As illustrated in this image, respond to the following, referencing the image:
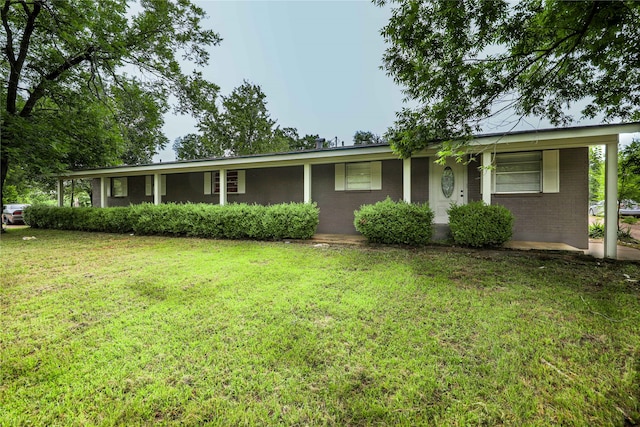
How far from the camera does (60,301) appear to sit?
348 cm

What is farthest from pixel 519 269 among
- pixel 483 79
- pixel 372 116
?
pixel 372 116

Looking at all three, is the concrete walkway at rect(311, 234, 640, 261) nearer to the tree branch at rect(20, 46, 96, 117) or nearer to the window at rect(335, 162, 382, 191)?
the window at rect(335, 162, 382, 191)

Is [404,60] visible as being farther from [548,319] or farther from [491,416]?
[491,416]

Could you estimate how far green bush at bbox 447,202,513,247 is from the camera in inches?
248

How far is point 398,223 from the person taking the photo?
699cm

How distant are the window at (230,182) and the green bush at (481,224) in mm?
8457

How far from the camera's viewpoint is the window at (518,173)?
7.32m

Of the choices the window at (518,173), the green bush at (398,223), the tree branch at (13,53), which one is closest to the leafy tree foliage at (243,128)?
the tree branch at (13,53)

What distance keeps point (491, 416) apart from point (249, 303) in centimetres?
266

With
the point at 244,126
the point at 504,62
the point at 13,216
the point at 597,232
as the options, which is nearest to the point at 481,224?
the point at 504,62

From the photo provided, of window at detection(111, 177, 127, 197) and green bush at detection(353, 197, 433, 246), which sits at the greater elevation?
window at detection(111, 177, 127, 197)

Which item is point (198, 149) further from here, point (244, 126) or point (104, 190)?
point (104, 190)

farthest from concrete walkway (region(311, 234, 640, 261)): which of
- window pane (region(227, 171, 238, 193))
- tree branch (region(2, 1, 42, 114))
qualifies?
tree branch (region(2, 1, 42, 114))

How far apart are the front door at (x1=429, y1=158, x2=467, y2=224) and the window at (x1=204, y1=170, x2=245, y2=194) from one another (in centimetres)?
763
